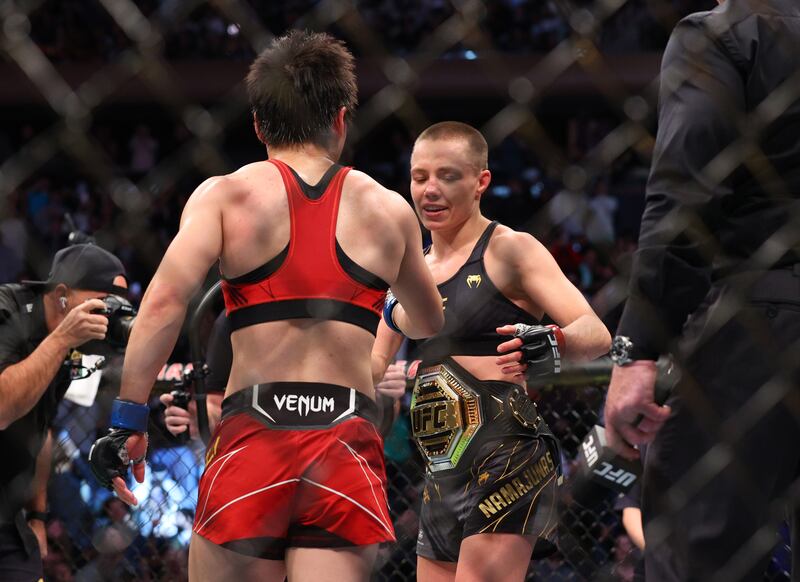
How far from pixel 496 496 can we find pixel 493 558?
0.15 meters

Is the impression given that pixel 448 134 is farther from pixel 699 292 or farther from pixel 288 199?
pixel 699 292

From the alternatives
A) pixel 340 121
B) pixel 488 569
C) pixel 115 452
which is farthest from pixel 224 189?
pixel 488 569

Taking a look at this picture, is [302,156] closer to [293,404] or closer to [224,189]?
[224,189]

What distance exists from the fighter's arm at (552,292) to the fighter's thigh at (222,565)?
2.95ft

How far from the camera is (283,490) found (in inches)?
76.5

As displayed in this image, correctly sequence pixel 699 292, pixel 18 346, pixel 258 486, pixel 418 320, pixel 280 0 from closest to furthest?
pixel 699 292
pixel 258 486
pixel 418 320
pixel 18 346
pixel 280 0

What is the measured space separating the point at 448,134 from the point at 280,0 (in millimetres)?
7625

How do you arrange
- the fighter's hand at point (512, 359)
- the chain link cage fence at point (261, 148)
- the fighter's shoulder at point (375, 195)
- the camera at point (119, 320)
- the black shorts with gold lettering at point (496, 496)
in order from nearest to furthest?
the chain link cage fence at point (261, 148)
the fighter's shoulder at point (375, 195)
the fighter's hand at point (512, 359)
the black shorts with gold lettering at point (496, 496)
the camera at point (119, 320)

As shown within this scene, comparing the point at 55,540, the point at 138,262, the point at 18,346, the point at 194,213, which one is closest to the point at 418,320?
the point at 194,213

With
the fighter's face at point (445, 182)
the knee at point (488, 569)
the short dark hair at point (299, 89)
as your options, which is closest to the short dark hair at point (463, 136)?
the fighter's face at point (445, 182)

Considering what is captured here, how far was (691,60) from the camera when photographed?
182 centimetres

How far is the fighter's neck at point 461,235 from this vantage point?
292 cm

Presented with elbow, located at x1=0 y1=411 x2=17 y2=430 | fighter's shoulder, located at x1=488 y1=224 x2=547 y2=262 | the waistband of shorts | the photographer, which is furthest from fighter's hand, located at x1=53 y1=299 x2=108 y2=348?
fighter's shoulder, located at x1=488 y1=224 x2=547 y2=262

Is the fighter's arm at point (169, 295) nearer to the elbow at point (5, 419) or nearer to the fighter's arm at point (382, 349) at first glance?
the elbow at point (5, 419)
